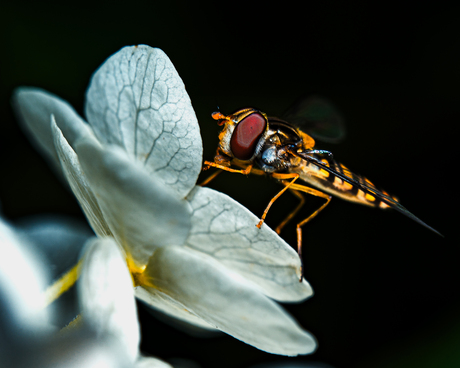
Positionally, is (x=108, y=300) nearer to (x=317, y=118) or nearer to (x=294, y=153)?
(x=294, y=153)

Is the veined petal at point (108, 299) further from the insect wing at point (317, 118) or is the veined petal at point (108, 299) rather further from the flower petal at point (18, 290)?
the insect wing at point (317, 118)

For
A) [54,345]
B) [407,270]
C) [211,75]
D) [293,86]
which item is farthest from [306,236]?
[54,345]

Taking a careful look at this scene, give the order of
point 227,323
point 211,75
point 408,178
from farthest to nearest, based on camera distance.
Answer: point 408,178 < point 211,75 < point 227,323

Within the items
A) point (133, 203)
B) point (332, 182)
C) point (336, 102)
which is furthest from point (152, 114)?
point (336, 102)

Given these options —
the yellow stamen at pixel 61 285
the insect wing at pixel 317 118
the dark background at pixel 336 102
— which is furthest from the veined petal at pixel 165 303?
the dark background at pixel 336 102

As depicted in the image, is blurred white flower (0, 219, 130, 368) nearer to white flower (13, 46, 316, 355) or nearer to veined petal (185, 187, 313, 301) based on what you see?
white flower (13, 46, 316, 355)

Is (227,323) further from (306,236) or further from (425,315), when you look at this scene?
(425,315)

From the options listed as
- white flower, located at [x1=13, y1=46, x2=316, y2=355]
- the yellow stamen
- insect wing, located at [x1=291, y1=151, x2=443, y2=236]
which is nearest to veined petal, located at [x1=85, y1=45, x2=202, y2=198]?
white flower, located at [x1=13, y1=46, x2=316, y2=355]
